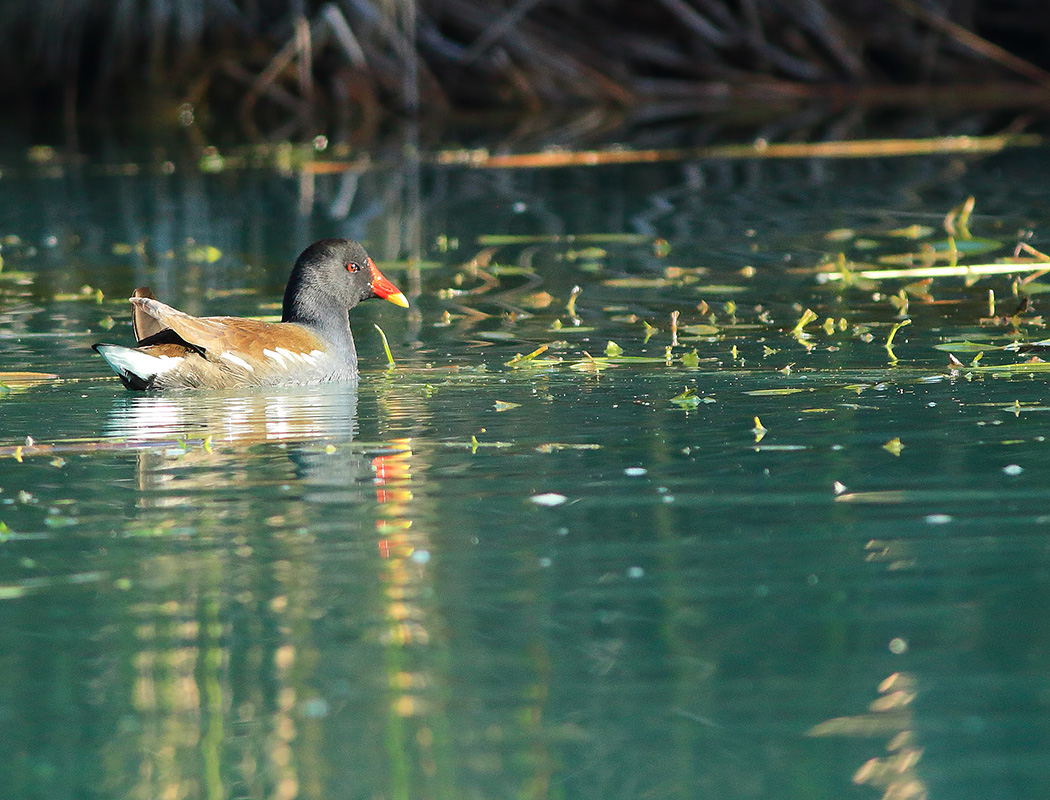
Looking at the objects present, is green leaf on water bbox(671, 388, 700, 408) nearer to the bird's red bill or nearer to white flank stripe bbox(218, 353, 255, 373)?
white flank stripe bbox(218, 353, 255, 373)

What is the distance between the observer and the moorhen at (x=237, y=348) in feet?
26.5

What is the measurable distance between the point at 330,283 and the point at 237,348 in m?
1.07

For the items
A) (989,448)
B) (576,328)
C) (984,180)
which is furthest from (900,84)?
(989,448)

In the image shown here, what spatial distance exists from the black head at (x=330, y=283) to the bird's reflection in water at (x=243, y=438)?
658 mm

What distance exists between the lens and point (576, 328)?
9.81 metres

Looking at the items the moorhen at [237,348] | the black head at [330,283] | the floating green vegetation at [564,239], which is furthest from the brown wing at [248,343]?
the floating green vegetation at [564,239]

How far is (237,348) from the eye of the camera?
823 centimetres

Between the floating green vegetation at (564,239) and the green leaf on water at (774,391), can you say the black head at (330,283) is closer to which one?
the green leaf on water at (774,391)

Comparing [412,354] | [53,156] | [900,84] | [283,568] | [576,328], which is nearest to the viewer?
[283,568]

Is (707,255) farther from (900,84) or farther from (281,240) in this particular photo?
(900,84)

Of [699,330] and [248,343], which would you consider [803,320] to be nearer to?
[699,330]

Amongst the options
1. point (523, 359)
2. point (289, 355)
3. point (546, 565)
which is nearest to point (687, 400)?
point (523, 359)

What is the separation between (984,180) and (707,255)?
5.62 meters

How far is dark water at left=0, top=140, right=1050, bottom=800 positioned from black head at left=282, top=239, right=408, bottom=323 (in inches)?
14.5
